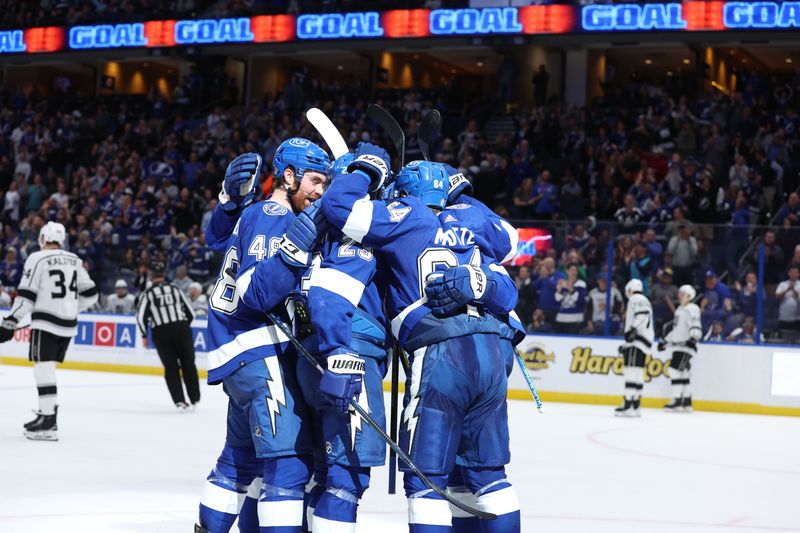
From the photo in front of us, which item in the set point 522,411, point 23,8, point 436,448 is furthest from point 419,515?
point 23,8

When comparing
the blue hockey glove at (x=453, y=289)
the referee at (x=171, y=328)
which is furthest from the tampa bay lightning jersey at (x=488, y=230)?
the referee at (x=171, y=328)

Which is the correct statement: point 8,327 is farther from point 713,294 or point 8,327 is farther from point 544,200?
point 544,200

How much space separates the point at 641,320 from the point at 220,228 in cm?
971

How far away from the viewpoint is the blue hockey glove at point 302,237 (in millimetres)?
4051

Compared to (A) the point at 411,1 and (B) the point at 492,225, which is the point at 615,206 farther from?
(B) the point at 492,225

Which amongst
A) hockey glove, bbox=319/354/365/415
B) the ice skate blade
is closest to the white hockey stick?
hockey glove, bbox=319/354/365/415

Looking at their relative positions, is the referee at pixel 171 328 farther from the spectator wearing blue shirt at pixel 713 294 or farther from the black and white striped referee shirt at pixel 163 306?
the spectator wearing blue shirt at pixel 713 294

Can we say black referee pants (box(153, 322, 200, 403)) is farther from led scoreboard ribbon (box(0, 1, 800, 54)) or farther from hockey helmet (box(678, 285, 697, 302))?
led scoreboard ribbon (box(0, 1, 800, 54))

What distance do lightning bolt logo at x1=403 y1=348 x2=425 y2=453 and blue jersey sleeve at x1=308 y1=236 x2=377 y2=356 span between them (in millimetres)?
245

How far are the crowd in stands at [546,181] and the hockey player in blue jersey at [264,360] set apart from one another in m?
7.41

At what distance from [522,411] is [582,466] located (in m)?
4.61

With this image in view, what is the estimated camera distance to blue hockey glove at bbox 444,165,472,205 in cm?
462

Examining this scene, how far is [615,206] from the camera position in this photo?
18.5m

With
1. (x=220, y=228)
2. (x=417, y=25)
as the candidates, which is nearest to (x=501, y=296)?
(x=220, y=228)
